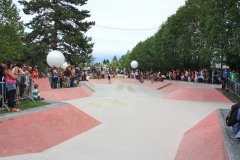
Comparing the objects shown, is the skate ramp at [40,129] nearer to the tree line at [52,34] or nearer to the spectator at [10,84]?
the spectator at [10,84]

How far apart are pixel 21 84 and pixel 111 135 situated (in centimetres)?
458

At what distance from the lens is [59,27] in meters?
38.0

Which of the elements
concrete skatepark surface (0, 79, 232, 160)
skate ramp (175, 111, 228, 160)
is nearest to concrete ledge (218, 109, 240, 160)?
skate ramp (175, 111, 228, 160)

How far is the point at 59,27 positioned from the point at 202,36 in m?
17.8

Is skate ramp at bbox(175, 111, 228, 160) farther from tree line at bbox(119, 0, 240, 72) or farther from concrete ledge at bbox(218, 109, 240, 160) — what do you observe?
tree line at bbox(119, 0, 240, 72)

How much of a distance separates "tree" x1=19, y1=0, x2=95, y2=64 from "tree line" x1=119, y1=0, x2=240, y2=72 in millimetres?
11128

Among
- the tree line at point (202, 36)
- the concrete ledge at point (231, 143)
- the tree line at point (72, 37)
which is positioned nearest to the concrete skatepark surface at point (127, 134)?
the concrete ledge at point (231, 143)

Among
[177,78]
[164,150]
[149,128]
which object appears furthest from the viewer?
[177,78]

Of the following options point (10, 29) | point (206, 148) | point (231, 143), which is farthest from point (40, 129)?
point (10, 29)

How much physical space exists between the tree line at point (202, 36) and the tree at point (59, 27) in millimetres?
11128

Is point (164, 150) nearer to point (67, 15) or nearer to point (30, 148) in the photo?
point (30, 148)

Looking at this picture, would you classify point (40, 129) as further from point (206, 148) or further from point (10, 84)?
point (206, 148)

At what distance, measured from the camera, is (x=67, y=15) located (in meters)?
36.4

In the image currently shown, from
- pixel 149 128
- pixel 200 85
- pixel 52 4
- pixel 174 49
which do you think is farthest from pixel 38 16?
pixel 149 128
